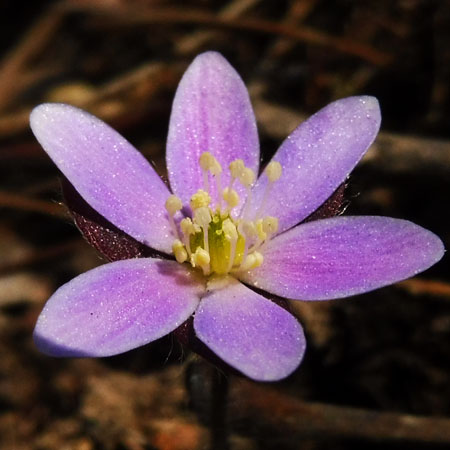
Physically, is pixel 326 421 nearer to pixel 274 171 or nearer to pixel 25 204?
pixel 274 171

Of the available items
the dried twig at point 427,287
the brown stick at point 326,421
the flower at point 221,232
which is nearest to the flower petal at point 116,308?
the flower at point 221,232

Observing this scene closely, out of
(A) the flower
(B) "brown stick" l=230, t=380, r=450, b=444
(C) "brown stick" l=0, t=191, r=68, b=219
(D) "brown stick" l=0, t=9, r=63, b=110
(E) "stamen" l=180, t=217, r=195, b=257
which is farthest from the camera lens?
(D) "brown stick" l=0, t=9, r=63, b=110

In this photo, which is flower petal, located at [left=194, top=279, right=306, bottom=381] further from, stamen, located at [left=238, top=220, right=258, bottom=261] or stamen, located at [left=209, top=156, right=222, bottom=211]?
stamen, located at [left=209, top=156, right=222, bottom=211]

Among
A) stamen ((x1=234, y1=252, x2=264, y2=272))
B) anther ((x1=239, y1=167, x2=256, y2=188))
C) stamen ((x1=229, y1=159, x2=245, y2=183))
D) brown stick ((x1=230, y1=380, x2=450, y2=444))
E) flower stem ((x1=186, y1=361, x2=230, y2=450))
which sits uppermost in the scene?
A: stamen ((x1=229, y1=159, x2=245, y2=183))

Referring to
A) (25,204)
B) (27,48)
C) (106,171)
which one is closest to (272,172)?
(106,171)

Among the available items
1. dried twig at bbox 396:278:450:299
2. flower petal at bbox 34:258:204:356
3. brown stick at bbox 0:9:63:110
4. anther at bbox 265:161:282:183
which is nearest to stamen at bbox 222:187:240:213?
anther at bbox 265:161:282:183

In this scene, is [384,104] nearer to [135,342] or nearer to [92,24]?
[92,24]

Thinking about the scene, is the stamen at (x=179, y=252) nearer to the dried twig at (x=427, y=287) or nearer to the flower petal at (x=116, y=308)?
the flower petal at (x=116, y=308)

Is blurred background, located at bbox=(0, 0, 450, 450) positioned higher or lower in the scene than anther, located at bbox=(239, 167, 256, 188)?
lower
